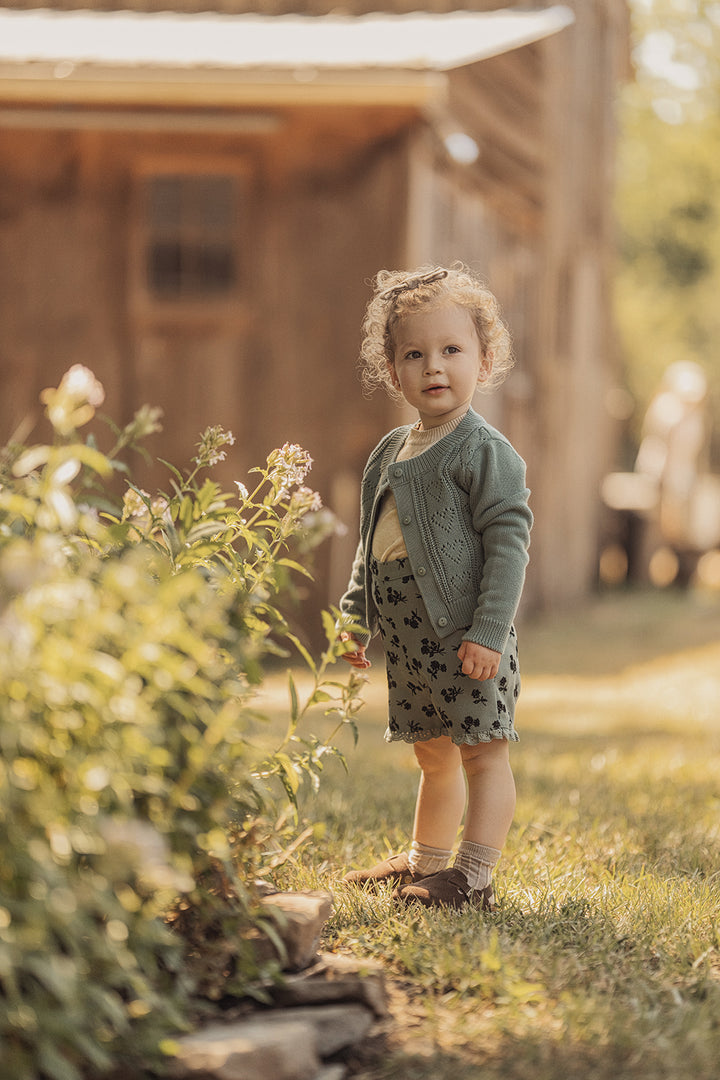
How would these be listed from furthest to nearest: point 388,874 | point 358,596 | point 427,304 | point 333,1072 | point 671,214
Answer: point 671,214, point 358,596, point 388,874, point 427,304, point 333,1072

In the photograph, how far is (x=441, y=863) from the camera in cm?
290

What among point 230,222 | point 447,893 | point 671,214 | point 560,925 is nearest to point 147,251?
point 230,222

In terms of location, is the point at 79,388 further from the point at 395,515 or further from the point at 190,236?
the point at 190,236

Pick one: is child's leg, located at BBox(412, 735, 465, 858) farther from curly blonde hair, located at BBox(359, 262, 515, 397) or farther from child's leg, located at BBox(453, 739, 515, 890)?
curly blonde hair, located at BBox(359, 262, 515, 397)

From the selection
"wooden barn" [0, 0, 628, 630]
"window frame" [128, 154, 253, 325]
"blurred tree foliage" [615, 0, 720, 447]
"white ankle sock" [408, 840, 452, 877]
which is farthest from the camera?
"blurred tree foliage" [615, 0, 720, 447]

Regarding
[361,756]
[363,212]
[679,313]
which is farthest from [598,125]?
[679,313]

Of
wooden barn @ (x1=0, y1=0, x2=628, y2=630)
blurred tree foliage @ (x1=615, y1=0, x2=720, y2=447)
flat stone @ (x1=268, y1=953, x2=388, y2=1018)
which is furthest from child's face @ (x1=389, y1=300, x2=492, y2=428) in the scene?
blurred tree foliage @ (x1=615, y1=0, x2=720, y2=447)

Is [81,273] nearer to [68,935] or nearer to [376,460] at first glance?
[376,460]

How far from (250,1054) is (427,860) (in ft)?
3.55

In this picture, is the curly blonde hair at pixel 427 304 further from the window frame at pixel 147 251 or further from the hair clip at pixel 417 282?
the window frame at pixel 147 251

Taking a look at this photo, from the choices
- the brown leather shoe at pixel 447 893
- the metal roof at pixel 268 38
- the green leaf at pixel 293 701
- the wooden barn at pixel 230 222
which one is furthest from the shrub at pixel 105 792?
the wooden barn at pixel 230 222

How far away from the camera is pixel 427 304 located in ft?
9.12

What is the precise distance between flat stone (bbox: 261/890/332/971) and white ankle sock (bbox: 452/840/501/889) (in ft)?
1.35

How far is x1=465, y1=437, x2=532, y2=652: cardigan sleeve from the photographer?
2.61m
